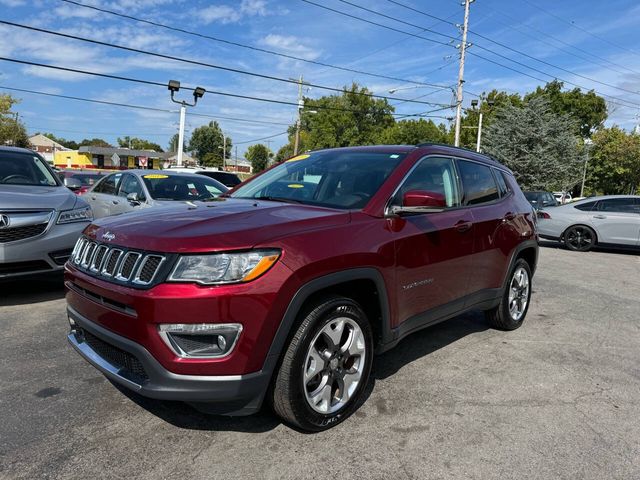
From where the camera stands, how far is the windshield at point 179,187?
7992mm

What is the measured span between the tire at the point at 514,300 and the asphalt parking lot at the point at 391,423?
0.28 m

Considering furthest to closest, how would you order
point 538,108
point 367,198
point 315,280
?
1. point 538,108
2. point 367,198
3. point 315,280

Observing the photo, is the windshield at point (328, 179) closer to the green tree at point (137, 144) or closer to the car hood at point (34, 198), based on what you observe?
the car hood at point (34, 198)

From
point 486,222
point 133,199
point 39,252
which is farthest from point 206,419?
point 133,199

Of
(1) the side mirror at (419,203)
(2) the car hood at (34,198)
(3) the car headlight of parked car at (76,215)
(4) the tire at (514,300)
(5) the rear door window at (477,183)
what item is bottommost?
(4) the tire at (514,300)

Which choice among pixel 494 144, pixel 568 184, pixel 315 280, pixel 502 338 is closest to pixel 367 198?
pixel 315 280

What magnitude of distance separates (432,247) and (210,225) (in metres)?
1.65

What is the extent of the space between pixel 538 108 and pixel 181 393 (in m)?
37.1

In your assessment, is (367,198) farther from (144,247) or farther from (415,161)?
(144,247)

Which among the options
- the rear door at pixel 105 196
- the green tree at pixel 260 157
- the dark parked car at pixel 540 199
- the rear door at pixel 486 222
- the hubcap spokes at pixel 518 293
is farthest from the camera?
the green tree at pixel 260 157

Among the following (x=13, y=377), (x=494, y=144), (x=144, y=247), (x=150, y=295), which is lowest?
(x=13, y=377)

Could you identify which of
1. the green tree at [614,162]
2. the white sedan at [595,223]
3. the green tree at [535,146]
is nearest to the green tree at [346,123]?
the green tree at [614,162]

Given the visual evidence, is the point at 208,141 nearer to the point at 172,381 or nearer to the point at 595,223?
the point at 595,223

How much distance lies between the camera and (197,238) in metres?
2.44
